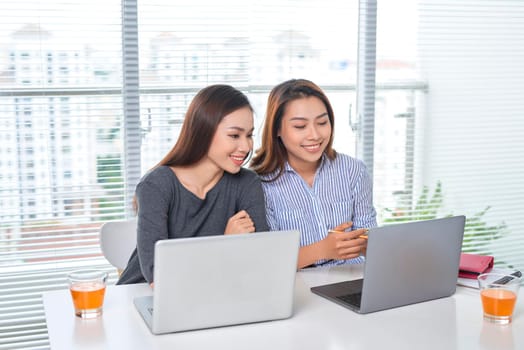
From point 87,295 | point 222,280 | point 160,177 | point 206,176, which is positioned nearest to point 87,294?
point 87,295

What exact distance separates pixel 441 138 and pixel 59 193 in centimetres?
192

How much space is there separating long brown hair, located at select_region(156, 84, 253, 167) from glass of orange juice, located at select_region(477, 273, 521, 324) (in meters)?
0.90

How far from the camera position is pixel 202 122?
2123mm

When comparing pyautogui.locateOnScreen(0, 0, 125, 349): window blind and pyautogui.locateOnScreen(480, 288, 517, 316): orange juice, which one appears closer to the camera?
pyautogui.locateOnScreen(480, 288, 517, 316): orange juice

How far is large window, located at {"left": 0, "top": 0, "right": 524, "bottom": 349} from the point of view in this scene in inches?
114

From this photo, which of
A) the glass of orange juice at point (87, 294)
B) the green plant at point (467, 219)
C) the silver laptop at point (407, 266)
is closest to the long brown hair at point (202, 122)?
the glass of orange juice at point (87, 294)

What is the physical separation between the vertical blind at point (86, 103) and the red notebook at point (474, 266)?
1.44 m

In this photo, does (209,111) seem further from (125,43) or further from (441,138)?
(441,138)

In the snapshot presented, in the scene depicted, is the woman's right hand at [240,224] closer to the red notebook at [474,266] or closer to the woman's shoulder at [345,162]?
the woman's shoulder at [345,162]

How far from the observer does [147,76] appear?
304 centimetres

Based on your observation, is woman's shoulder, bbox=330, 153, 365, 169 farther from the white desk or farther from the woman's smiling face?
the white desk

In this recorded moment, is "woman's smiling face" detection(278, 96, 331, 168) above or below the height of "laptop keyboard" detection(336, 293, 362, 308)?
above

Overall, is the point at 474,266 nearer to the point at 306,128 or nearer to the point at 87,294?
the point at 306,128

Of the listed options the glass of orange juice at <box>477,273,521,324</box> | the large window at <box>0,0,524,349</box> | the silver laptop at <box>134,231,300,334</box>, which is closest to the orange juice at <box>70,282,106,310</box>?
the silver laptop at <box>134,231,300,334</box>
